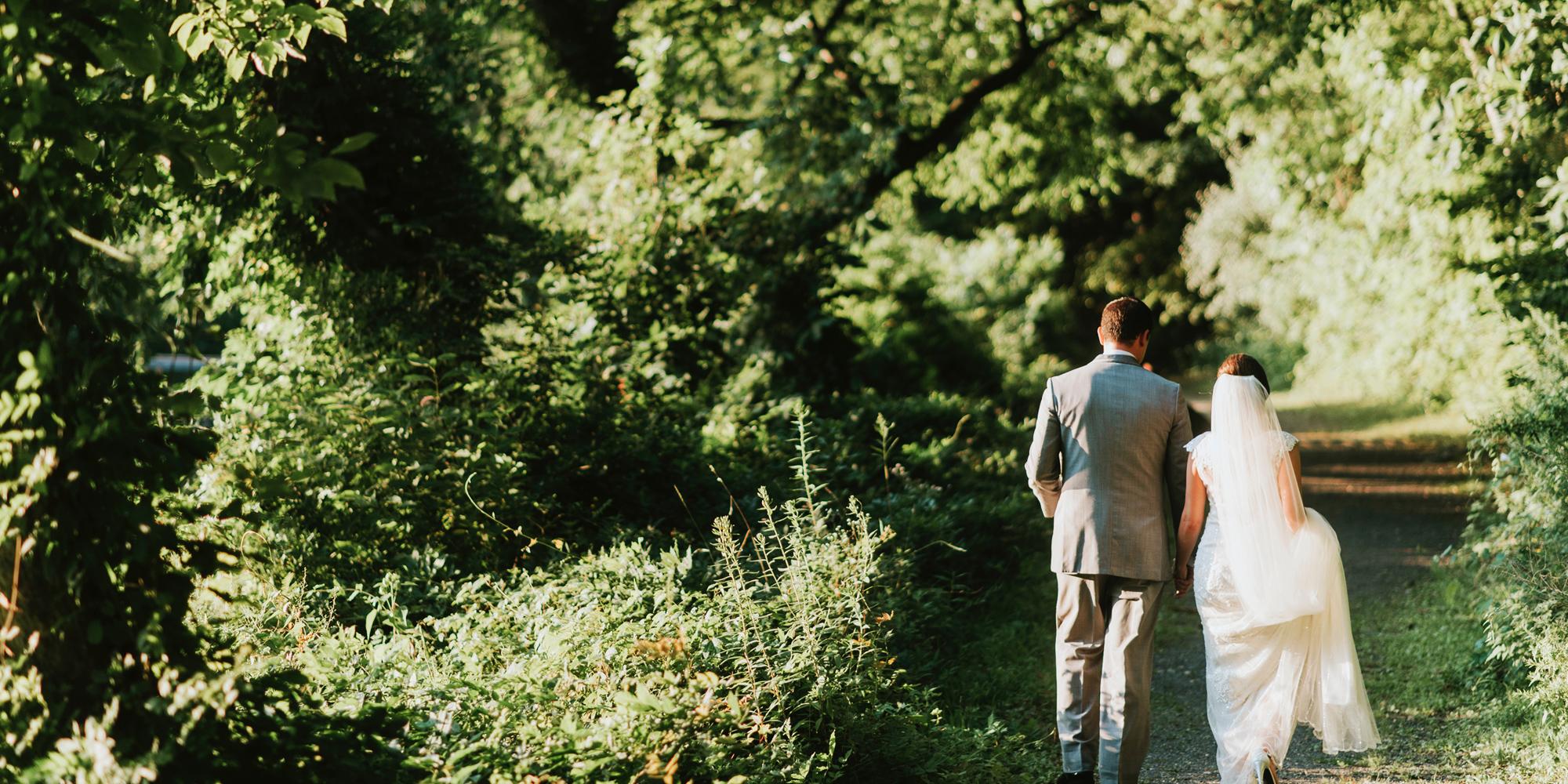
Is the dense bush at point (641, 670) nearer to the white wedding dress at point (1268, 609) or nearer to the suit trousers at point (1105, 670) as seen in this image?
the suit trousers at point (1105, 670)

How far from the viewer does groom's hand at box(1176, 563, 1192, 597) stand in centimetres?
518

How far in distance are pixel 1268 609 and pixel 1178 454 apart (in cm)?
69

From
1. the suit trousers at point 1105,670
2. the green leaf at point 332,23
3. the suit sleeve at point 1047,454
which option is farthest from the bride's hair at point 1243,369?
the green leaf at point 332,23

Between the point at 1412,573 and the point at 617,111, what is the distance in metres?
6.98

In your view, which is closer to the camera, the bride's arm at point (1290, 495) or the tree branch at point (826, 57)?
the bride's arm at point (1290, 495)

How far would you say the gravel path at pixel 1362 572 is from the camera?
5.63 m

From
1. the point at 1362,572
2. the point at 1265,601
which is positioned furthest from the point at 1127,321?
the point at 1362,572

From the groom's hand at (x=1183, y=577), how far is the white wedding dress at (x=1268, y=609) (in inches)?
4.6

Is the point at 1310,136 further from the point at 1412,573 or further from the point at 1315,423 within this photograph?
the point at 1412,573

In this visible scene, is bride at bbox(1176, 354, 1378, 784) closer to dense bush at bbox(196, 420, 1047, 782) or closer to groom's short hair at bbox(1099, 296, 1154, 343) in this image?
groom's short hair at bbox(1099, 296, 1154, 343)

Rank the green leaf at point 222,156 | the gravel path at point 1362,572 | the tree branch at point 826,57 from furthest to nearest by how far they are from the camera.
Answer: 1. the tree branch at point 826,57
2. the gravel path at point 1362,572
3. the green leaf at point 222,156

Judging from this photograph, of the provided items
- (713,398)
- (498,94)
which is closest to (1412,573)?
(713,398)

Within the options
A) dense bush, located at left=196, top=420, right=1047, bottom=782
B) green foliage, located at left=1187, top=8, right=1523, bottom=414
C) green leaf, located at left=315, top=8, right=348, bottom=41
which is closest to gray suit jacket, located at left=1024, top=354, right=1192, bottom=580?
dense bush, located at left=196, top=420, right=1047, bottom=782

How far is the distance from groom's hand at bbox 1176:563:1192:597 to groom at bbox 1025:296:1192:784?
0.35 feet
